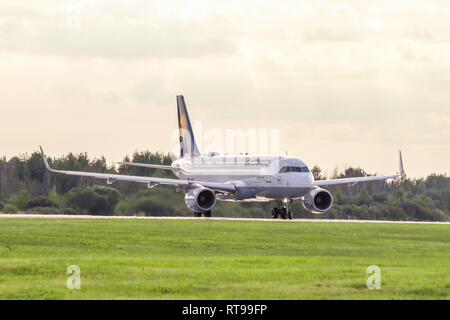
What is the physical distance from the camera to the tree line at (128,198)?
2670 inches

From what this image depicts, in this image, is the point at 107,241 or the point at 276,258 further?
the point at 107,241

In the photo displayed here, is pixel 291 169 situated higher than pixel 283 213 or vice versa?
pixel 291 169

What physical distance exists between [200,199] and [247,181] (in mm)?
3952

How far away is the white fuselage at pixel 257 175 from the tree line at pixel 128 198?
1.88 m

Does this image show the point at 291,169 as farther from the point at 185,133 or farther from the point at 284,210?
the point at 185,133

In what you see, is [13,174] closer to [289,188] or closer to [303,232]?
[289,188]

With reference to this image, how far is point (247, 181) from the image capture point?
6631cm

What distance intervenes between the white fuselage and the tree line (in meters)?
1.88

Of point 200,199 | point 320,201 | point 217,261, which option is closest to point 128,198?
point 200,199

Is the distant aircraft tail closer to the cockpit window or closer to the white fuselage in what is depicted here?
the white fuselage

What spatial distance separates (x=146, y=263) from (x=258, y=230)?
18223mm

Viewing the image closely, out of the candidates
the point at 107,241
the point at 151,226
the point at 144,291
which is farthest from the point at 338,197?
the point at 144,291
